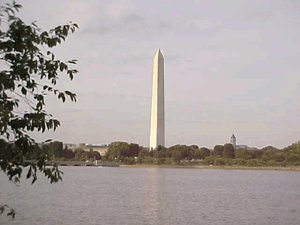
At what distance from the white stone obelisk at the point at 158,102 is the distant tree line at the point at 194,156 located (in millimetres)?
7564

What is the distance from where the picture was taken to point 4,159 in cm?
663

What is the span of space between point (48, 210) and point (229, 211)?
36.0 ft

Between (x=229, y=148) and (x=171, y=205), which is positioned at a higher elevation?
(x=229, y=148)

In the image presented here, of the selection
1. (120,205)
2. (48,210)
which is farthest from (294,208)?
(48,210)

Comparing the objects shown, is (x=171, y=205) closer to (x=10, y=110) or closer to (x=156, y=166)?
(x=10, y=110)

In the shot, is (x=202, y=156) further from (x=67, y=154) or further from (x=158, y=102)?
(x=67, y=154)

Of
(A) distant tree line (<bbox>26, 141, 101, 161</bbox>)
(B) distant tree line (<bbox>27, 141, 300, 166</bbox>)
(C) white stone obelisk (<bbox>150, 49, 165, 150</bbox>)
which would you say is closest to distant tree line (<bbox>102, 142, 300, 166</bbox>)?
(B) distant tree line (<bbox>27, 141, 300, 166</bbox>)

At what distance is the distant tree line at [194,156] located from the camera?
126000mm

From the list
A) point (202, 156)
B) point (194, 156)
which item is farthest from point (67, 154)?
point (202, 156)

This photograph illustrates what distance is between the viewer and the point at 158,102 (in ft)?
359

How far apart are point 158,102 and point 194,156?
43814 millimetres

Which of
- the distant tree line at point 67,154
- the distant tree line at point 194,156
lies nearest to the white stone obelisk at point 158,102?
the distant tree line at point 194,156

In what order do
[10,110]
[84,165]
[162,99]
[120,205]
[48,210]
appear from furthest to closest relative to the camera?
[84,165], [162,99], [120,205], [48,210], [10,110]

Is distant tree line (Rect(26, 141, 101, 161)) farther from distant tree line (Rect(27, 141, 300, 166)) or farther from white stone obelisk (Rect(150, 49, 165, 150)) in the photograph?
white stone obelisk (Rect(150, 49, 165, 150))
